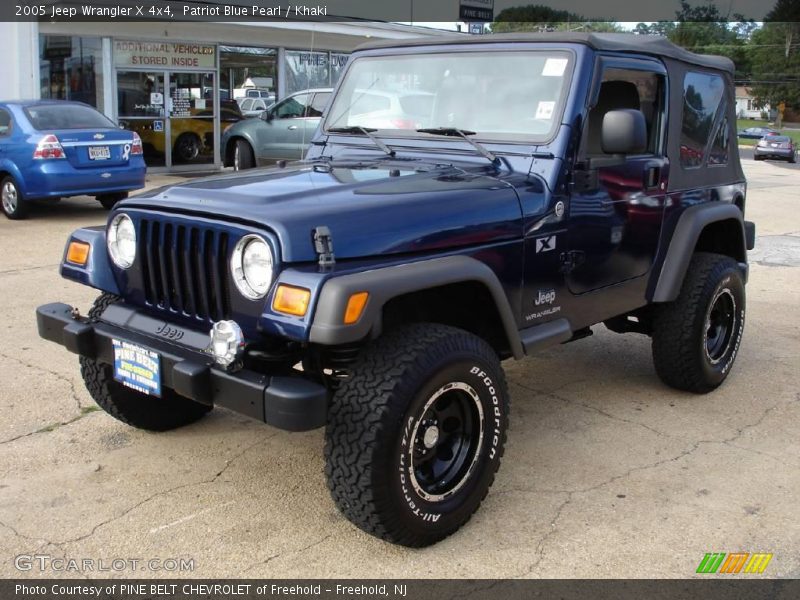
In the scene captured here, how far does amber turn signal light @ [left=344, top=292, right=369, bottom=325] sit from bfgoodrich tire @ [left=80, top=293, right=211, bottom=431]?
1378 mm

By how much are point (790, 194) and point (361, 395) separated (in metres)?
17.0

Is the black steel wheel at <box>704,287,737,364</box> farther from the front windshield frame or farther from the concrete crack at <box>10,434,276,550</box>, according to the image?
the concrete crack at <box>10,434,276,550</box>

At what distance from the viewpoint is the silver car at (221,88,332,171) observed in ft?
47.5

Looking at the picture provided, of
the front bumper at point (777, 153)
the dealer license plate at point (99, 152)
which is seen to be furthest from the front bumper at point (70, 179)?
the front bumper at point (777, 153)

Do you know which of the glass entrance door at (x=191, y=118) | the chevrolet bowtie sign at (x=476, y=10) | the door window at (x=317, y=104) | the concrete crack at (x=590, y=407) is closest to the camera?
the concrete crack at (x=590, y=407)

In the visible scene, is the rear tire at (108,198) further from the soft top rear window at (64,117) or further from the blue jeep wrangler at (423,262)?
the blue jeep wrangler at (423,262)

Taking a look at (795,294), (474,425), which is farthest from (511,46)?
(795,294)

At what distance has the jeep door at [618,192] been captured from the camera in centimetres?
394

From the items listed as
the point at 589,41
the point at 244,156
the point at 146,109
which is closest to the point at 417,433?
the point at 589,41

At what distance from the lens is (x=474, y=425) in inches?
131

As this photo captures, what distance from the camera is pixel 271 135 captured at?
14797mm

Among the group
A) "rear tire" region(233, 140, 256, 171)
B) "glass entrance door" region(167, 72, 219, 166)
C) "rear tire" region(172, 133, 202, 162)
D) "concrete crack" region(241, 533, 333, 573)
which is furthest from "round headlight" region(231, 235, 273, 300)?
"rear tire" region(172, 133, 202, 162)

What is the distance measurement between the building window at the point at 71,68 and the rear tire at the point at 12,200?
13.2ft

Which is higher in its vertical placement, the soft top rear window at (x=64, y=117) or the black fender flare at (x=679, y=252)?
the soft top rear window at (x=64, y=117)
